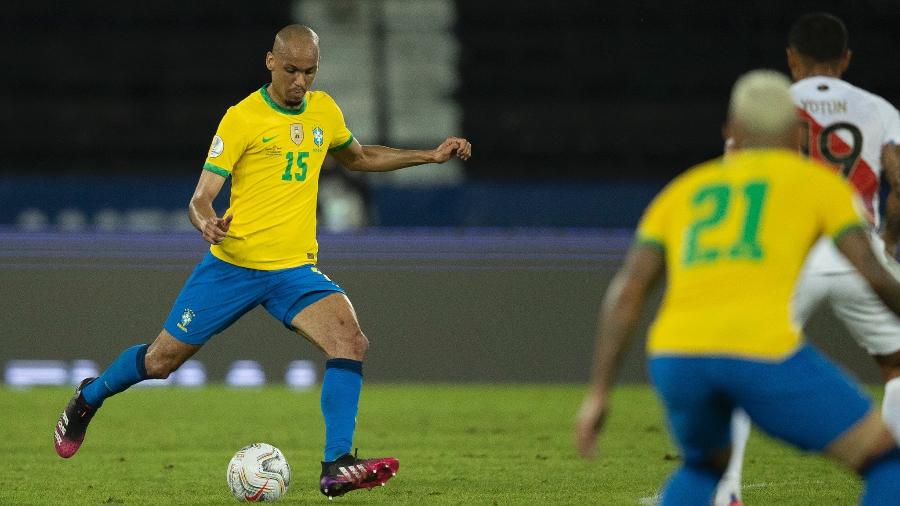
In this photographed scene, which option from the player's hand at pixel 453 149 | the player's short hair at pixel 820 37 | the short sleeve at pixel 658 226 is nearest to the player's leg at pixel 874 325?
the player's short hair at pixel 820 37

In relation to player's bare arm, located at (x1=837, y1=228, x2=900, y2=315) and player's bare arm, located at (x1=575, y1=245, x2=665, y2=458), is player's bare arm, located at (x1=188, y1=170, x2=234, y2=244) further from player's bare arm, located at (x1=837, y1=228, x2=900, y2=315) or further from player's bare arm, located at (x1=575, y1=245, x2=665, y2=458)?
player's bare arm, located at (x1=837, y1=228, x2=900, y2=315)

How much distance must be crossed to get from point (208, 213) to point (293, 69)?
0.74 meters

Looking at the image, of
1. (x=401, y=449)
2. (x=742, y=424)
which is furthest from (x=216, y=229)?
(x=401, y=449)

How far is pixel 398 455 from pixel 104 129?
225 inches

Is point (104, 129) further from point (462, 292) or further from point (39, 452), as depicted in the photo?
point (39, 452)

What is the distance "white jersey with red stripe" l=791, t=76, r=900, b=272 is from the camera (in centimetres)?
584

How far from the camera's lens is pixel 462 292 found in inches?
452

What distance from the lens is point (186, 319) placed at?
6.54 meters

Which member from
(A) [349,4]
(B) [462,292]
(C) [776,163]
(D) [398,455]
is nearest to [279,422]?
(D) [398,455]

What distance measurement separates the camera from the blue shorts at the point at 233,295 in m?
6.48

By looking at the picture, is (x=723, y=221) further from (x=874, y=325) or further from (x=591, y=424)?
(x=874, y=325)

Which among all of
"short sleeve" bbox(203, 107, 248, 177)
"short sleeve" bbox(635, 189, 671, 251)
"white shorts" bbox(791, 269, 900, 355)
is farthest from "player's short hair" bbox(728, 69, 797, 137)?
"short sleeve" bbox(203, 107, 248, 177)

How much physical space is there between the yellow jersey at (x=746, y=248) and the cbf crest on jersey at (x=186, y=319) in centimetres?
320

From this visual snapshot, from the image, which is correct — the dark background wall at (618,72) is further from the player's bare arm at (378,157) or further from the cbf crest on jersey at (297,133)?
the cbf crest on jersey at (297,133)
